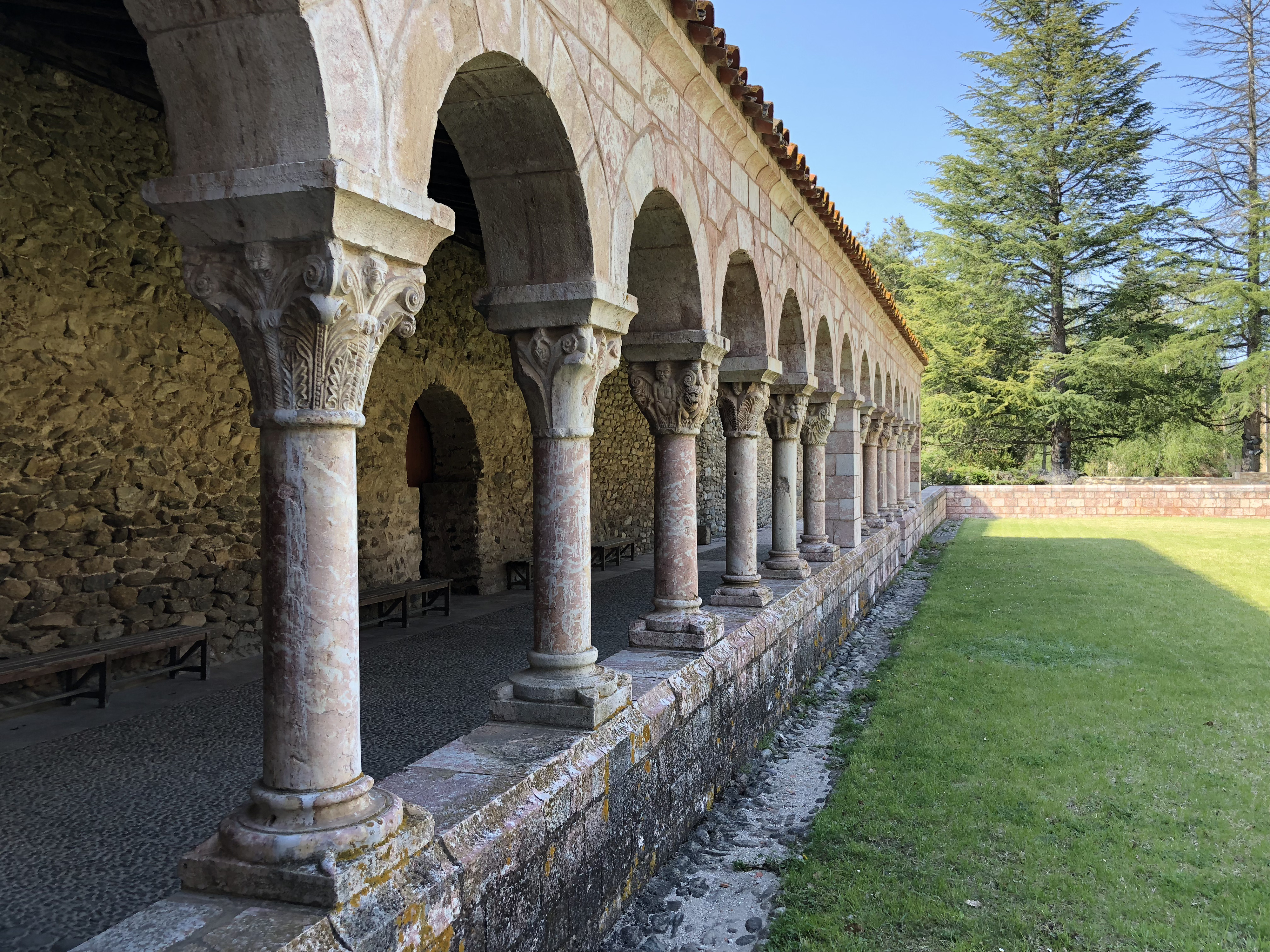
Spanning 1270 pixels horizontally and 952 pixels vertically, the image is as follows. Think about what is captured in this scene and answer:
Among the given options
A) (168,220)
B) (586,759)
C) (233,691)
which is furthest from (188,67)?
(233,691)

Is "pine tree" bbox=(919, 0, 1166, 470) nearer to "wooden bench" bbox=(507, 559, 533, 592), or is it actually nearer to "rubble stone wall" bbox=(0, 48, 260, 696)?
"wooden bench" bbox=(507, 559, 533, 592)

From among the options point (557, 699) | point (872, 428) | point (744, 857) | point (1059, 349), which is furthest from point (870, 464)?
point (1059, 349)

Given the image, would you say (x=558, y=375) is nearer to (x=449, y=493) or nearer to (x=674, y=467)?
(x=674, y=467)

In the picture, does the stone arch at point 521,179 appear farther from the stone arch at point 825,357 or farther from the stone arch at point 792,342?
the stone arch at point 825,357

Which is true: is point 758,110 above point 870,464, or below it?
above

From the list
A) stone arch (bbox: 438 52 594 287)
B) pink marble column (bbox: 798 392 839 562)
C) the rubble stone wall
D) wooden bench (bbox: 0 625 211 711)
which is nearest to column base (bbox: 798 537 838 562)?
pink marble column (bbox: 798 392 839 562)

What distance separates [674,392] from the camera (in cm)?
471

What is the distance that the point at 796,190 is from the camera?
6801 mm

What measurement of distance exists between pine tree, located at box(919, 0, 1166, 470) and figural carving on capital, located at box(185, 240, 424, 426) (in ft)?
87.9

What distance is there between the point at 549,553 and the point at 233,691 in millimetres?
2799

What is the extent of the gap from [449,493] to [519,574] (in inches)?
49.3

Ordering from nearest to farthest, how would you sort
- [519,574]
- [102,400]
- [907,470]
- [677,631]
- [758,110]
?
[677,631], [102,400], [758,110], [519,574], [907,470]

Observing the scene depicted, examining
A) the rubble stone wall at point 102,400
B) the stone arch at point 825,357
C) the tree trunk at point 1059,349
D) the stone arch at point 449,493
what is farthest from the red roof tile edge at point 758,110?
the tree trunk at point 1059,349

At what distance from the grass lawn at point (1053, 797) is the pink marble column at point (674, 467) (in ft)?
3.73
